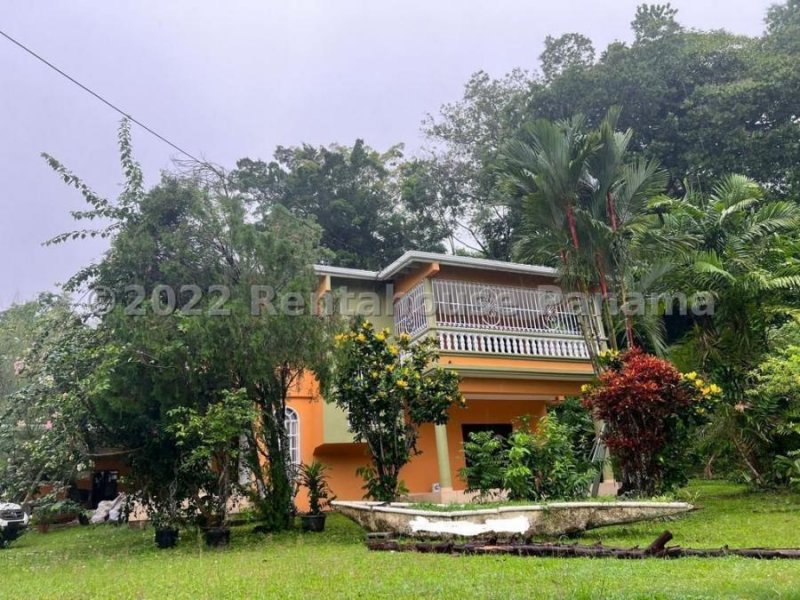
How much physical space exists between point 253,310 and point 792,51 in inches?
948

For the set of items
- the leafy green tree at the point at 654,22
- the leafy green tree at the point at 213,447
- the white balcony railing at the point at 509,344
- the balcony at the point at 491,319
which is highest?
the leafy green tree at the point at 654,22

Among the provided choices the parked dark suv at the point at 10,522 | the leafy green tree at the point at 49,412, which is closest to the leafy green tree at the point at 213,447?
the leafy green tree at the point at 49,412

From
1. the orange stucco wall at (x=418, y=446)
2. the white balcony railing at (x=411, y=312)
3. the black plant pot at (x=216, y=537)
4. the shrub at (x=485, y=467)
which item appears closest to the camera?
the black plant pot at (x=216, y=537)

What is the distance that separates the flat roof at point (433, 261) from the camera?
48.3 ft

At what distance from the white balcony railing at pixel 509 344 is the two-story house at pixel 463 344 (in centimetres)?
2

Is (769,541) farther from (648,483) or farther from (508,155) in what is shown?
(508,155)

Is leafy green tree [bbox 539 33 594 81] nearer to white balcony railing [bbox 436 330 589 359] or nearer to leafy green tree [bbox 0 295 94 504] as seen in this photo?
white balcony railing [bbox 436 330 589 359]

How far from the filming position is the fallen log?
6523mm

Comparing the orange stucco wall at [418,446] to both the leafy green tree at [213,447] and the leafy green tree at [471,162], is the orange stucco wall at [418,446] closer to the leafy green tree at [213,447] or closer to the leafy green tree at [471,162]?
the leafy green tree at [213,447]

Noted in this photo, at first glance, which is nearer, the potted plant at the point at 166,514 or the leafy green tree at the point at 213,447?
the leafy green tree at the point at 213,447

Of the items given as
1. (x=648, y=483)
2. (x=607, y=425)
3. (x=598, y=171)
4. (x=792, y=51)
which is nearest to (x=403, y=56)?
(x=598, y=171)

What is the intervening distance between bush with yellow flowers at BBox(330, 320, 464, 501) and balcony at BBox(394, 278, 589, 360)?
2.39 metres

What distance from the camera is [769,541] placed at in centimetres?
791

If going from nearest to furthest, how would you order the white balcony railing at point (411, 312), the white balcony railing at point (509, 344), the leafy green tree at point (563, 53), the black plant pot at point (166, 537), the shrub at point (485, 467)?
the black plant pot at point (166, 537), the shrub at point (485, 467), the white balcony railing at point (509, 344), the white balcony railing at point (411, 312), the leafy green tree at point (563, 53)
